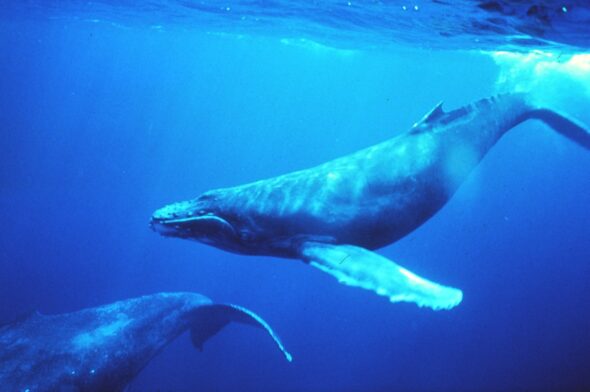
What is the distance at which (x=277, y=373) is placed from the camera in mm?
26469

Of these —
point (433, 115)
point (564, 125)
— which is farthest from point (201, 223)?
point (564, 125)

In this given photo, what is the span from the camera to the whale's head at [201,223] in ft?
23.0

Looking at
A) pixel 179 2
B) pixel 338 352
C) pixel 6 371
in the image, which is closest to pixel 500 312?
pixel 338 352

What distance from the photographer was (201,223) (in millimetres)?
7051

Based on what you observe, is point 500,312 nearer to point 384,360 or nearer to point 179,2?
point 384,360

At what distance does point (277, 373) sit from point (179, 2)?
2097 centimetres

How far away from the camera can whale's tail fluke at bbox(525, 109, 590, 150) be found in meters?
10.7

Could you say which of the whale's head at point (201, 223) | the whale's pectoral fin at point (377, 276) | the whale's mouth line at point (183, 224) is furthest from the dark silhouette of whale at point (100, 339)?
the whale's mouth line at point (183, 224)

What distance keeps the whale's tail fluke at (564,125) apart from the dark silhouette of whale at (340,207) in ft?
11.5

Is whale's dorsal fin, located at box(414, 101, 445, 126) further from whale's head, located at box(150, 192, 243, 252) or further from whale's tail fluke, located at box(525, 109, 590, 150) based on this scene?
whale's head, located at box(150, 192, 243, 252)

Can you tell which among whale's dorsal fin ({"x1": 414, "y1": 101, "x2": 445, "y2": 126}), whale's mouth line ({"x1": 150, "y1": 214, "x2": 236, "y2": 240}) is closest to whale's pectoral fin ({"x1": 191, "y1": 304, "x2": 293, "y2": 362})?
whale's mouth line ({"x1": 150, "y1": 214, "x2": 236, "y2": 240})

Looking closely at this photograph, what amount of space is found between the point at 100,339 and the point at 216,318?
3.08m

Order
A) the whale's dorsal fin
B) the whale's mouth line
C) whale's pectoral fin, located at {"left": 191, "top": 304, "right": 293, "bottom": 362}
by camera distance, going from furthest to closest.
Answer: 1. whale's pectoral fin, located at {"left": 191, "top": 304, "right": 293, "bottom": 362}
2. the whale's dorsal fin
3. the whale's mouth line

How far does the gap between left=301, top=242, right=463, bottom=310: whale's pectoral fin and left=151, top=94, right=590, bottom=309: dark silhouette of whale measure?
0.6 inches
